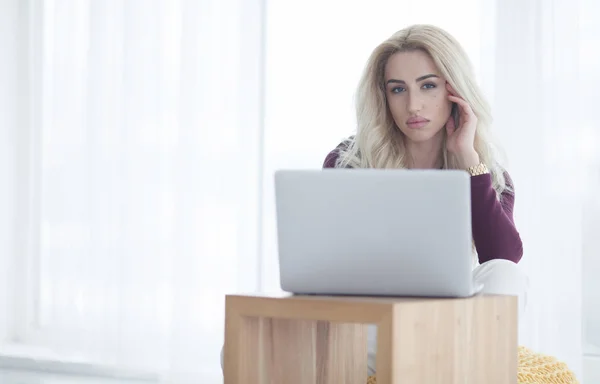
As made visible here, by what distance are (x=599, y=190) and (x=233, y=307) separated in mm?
2100

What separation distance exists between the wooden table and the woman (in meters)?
0.67

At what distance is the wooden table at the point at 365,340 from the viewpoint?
1.33m

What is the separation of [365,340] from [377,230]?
0.37 m

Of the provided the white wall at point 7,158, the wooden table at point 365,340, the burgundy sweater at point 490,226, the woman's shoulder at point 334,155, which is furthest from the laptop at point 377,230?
the white wall at point 7,158

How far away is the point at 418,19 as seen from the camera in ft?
11.1

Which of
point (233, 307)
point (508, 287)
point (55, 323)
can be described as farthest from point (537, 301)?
point (55, 323)

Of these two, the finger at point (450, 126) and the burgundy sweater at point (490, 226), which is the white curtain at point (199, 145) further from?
the burgundy sweater at point (490, 226)

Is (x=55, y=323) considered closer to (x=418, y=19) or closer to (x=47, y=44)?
(x=47, y=44)

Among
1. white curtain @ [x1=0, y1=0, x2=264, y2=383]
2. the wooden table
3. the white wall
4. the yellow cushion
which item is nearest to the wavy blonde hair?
the yellow cushion

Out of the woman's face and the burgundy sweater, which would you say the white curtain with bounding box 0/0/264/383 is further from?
the burgundy sweater

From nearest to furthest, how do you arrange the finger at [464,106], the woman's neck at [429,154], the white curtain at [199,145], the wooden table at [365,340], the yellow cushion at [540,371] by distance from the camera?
1. the wooden table at [365,340]
2. the yellow cushion at [540,371]
3. the finger at [464,106]
4. the woman's neck at [429,154]
5. the white curtain at [199,145]

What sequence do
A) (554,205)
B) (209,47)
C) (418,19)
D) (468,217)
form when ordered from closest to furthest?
(468,217), (554,205), (418,19), (209,47)

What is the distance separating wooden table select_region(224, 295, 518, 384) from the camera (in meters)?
1.33

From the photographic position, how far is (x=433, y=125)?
2387 mm
